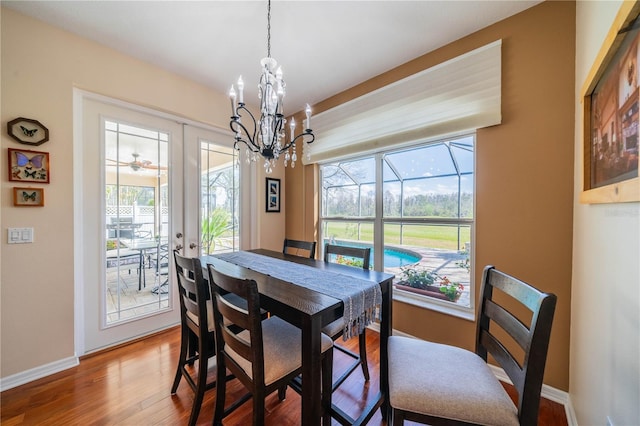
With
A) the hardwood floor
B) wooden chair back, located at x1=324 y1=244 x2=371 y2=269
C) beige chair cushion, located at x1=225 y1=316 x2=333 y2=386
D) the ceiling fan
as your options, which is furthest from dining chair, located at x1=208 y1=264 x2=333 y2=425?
the ceiling fan

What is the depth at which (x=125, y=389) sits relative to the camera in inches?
63.3

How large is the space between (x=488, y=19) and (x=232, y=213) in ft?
9.88

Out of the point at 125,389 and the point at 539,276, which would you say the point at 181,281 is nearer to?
the point at 125,389

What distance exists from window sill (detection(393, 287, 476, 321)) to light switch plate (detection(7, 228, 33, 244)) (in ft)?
9.73

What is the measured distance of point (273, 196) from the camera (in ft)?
10.8

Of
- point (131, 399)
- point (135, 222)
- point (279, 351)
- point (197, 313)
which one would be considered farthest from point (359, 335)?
point (135, 222)

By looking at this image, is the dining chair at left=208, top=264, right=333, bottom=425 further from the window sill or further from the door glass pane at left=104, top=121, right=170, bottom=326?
the door glass pane at left=104, top=121, right=170, bottom=326

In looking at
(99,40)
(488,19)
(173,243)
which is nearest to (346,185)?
(488,19)

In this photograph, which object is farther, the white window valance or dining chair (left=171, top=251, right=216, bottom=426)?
the white window valance

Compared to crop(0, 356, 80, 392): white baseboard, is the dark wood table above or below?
above

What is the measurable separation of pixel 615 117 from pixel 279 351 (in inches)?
68.6

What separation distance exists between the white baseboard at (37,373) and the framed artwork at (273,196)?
2.23 metres

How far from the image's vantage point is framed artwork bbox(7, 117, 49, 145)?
5.27 feet

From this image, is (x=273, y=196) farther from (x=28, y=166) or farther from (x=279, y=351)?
(x=279, y=351)
